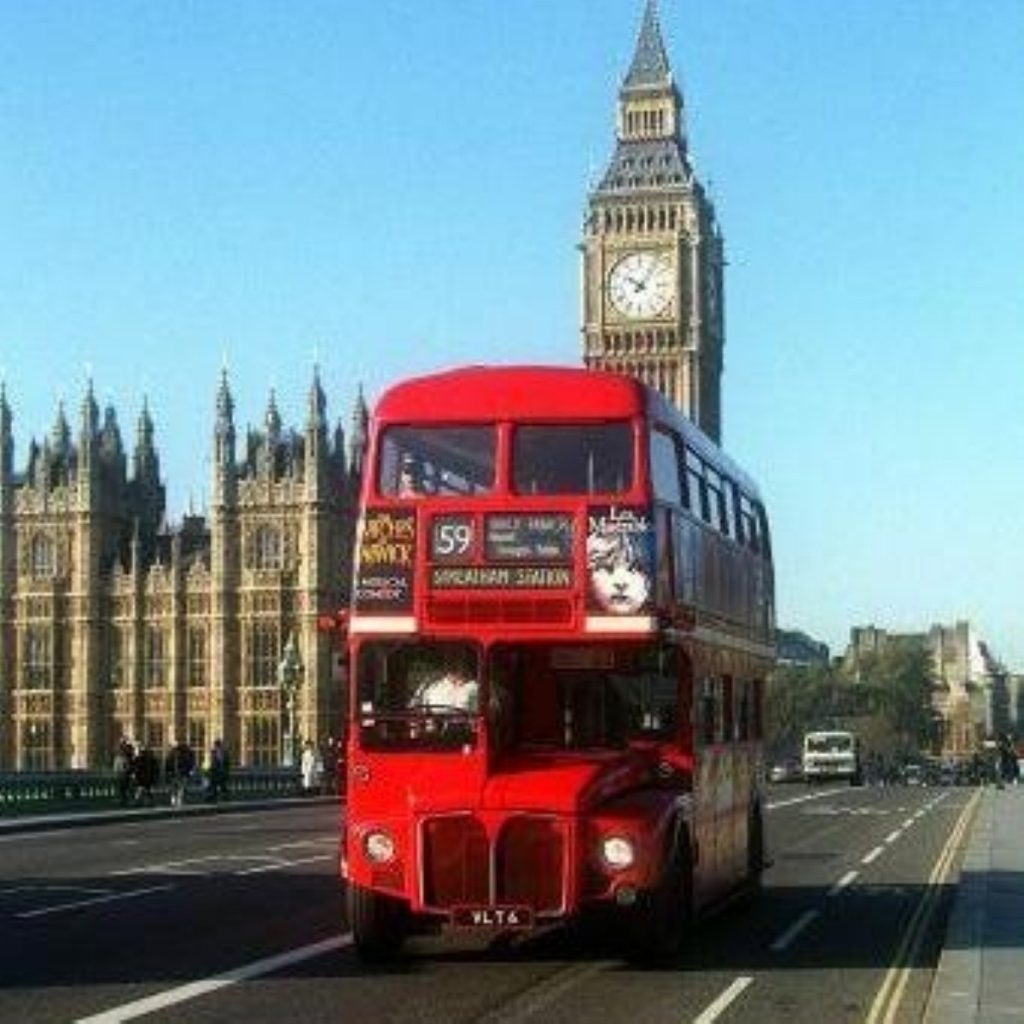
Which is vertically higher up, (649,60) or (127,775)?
(649,60)

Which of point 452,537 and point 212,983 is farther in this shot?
point 452,537

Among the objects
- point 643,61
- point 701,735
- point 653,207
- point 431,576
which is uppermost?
point 643,61

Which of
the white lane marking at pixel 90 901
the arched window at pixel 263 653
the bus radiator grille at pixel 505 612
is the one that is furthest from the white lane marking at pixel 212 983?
the arched window at pixel 263 653

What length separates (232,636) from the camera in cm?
11294

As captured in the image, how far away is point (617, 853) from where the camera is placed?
13.6 meters

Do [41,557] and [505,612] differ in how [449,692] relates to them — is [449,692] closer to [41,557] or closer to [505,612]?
[505,612]

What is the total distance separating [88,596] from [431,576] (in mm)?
103247

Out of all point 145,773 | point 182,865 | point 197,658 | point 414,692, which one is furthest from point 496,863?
point 197,658

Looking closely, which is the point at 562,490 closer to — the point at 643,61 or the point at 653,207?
the point at 653,207

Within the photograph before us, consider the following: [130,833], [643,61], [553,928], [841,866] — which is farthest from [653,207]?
[553,928]

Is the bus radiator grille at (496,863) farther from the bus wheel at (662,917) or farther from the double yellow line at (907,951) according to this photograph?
the double yellow line at (907,951)

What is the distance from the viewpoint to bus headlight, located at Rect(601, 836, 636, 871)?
1355 cm

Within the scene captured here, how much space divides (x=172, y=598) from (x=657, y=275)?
4647cm

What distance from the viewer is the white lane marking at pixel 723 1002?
1201cm
